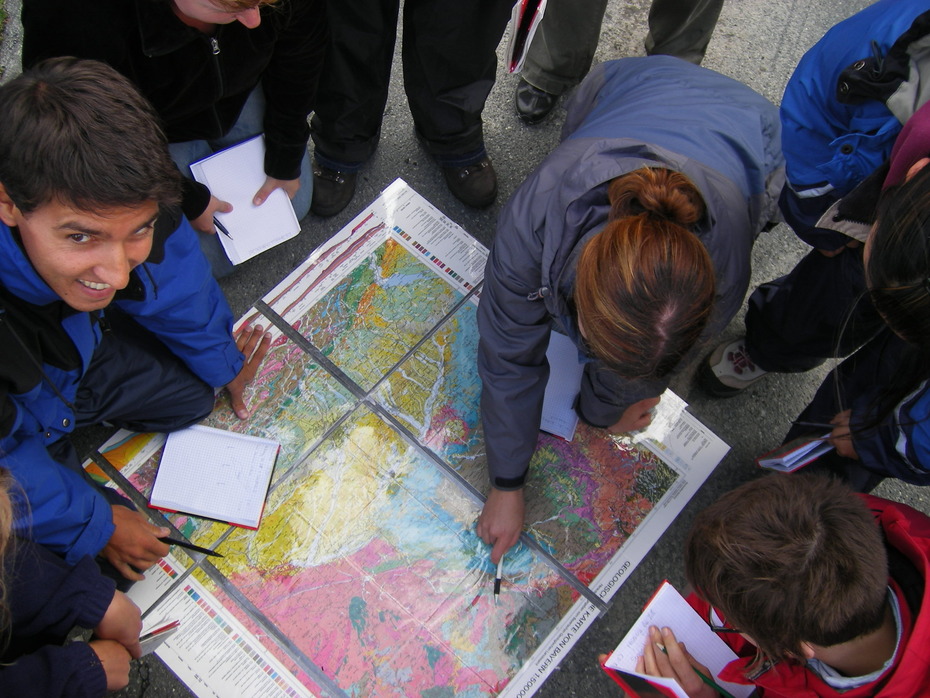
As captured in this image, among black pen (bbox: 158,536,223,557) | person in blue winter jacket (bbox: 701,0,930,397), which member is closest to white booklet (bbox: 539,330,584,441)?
person in blue winter jacket (bbox: 701,0,930,397)

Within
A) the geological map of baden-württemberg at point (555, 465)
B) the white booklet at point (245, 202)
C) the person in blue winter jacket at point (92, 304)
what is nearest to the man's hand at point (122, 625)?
the person in blue winter jacket at point (92, 304)

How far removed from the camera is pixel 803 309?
4.98 ft

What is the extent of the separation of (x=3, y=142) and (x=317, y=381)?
837 mm

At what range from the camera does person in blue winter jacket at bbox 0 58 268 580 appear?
1008mm

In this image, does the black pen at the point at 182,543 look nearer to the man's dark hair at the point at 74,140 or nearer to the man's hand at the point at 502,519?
the man's hand at the point at 502,519

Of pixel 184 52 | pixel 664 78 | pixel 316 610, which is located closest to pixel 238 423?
pixel 316 610

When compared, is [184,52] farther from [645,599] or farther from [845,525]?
[645,599]

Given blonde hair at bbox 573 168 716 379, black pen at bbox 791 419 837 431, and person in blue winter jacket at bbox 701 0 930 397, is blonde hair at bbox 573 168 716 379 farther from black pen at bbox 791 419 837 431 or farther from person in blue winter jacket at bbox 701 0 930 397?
black pen at bbox 791 419 837 431

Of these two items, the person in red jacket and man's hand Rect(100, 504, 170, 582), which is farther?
man's hand Rect(100, 504, 170, 582)

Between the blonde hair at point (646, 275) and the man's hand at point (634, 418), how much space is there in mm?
616

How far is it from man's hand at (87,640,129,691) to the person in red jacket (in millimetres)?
998

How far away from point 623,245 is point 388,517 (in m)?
0.86

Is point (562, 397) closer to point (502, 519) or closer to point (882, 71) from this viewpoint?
point (502, 519)

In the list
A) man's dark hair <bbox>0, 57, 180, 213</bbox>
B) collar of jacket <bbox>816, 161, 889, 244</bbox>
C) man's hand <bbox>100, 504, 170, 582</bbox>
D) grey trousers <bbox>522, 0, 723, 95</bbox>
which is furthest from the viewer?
grey trousers <bbox>522, 0, 723, 95</bbox>
